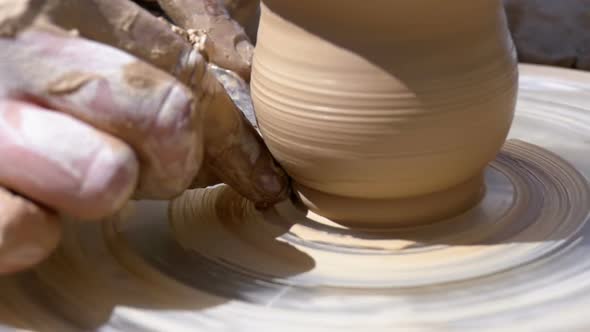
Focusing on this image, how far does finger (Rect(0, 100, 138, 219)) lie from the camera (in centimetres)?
86

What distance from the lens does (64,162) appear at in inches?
33.8

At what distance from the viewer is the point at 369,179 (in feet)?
3.54

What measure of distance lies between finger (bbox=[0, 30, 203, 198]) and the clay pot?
0.73ft

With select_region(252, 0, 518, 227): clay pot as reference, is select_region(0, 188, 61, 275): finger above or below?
below

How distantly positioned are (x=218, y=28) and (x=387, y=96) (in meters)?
0.99

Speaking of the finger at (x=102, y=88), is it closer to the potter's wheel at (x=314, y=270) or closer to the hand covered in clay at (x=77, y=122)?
the hand covered in clay at (x=77, y=122)

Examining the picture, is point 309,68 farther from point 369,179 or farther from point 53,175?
point 53,175

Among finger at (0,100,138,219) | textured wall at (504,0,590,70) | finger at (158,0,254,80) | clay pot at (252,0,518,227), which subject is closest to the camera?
finger at (0,100,138,219)

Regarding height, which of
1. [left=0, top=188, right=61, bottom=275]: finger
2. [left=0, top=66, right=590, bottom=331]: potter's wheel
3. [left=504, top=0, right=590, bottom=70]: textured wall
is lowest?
[left=504, top=0, right=590, bottom=70]: textured wall

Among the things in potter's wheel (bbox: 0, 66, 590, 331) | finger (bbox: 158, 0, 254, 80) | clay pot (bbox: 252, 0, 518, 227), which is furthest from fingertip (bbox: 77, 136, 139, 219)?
finger (bbox: 158, 0, 254, 80)

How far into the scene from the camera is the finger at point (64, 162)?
2.82ft

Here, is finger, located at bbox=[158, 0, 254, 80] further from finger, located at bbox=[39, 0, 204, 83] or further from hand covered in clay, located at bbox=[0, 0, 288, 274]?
hand covered in clay, located at bbox=[0, 0, 288, 274]

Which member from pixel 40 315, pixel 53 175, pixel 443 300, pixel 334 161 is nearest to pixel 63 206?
pixel 53 175

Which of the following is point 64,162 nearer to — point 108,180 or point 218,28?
point 108,180
